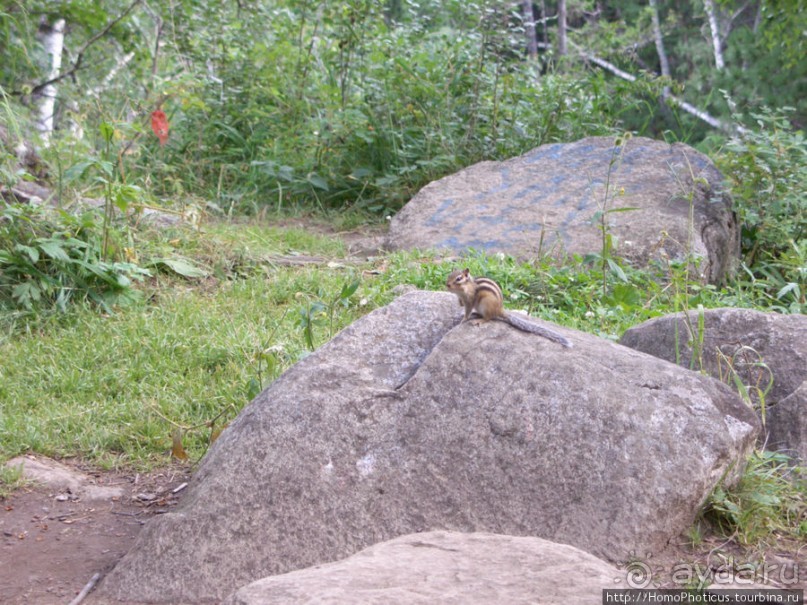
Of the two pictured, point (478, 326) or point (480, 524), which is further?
point (478, 326)

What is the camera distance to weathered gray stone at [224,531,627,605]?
2.21 m

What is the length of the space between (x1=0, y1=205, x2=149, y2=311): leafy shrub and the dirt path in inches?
65.8

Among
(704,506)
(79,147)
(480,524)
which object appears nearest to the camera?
(480,524)

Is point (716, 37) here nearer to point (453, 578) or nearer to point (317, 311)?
point (317, 311)

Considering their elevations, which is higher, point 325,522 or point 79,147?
point 79,147

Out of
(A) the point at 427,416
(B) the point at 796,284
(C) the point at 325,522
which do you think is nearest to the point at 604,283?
(B) the point at 796,284

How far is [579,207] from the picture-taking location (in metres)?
6.82

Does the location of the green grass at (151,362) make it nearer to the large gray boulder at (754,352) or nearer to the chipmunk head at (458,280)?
the chipmunk head at (458,280)

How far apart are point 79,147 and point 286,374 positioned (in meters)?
4.40

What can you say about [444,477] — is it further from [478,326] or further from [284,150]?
[284,150]

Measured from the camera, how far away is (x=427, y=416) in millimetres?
3195

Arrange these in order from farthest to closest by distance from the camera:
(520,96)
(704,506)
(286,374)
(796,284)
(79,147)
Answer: (520,96)
(79,147)
(796,284)
(286,374)
(704,506)

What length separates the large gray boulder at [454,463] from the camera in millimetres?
2992

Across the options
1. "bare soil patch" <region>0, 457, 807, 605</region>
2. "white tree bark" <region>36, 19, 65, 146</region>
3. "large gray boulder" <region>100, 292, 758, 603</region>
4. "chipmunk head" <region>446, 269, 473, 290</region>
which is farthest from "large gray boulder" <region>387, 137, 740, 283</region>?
Result: "white tree bark" <region>36, 19, 65, 146</region>
